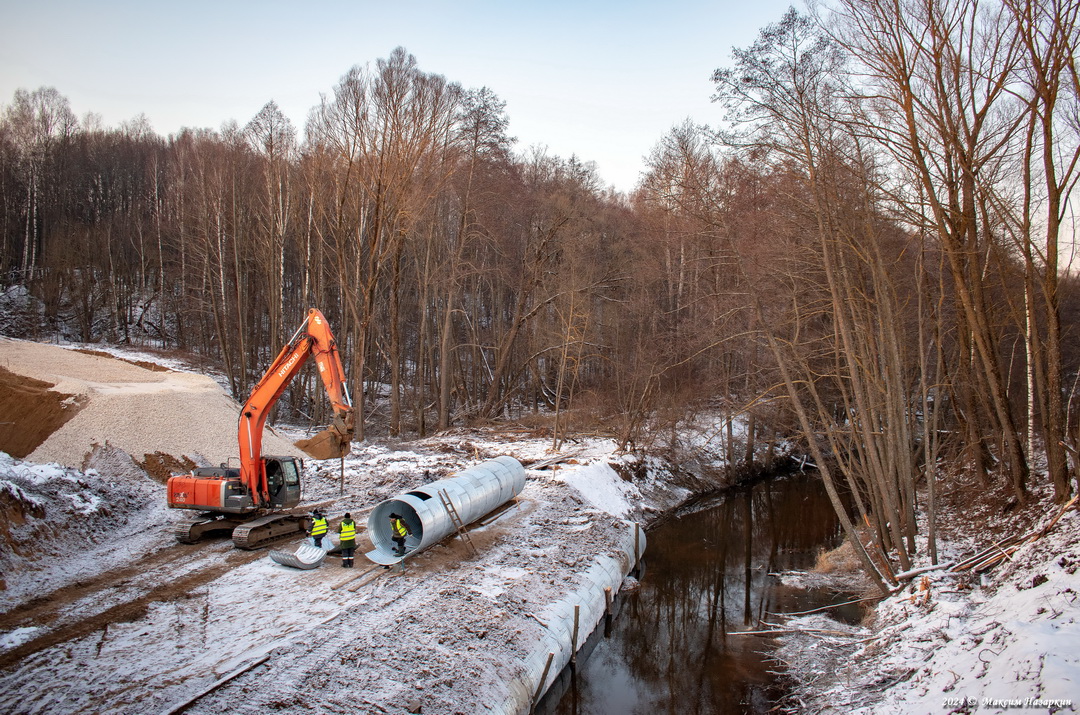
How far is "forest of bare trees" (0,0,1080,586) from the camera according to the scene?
39.6 feet

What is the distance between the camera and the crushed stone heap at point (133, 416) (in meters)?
17.2

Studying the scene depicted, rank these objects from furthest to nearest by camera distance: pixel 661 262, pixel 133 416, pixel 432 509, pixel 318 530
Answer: pixel 661 262 → pixel 133 416 → pixel 432 509 → pixel 318 530

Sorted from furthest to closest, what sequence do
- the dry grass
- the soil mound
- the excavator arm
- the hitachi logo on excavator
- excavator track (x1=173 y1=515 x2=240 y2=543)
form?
the soil mound
the dry grass
the hitachi logo on excavator
the excavator arm
excavator track (x1=173 y1=515 x2=240 y2=543)

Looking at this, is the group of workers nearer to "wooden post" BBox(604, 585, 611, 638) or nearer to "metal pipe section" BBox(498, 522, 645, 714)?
"metal pipe section" BBox(498, 522, 645, 714)

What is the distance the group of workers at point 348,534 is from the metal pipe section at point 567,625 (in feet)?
11.0

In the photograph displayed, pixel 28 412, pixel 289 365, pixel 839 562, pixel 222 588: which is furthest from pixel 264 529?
pixel 839 562

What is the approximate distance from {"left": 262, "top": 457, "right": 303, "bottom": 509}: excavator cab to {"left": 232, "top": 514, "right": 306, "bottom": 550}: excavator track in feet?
1.20

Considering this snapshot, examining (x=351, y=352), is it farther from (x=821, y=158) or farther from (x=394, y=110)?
(x=821, y=158)

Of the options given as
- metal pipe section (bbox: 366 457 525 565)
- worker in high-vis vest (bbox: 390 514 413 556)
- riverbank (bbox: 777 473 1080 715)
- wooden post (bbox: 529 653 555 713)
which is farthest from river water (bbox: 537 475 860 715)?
worker in high-vis vest (bbox: 390 514 413 556)

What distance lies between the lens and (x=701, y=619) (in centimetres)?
1348

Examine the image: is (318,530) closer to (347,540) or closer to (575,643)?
(347,540)

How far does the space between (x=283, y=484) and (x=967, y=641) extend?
12897 millimetres

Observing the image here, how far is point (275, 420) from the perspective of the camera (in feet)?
103

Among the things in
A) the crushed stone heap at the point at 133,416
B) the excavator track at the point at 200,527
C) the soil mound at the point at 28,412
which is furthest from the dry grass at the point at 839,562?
the soil mound at the point at 28,412
